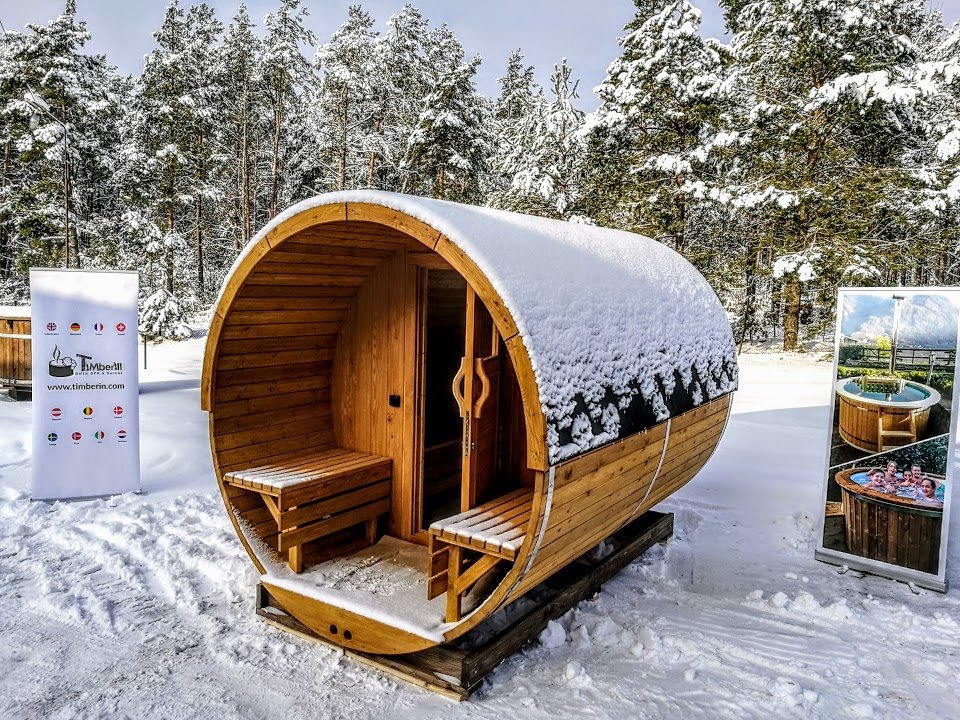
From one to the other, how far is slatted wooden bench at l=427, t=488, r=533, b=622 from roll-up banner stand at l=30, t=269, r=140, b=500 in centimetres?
401

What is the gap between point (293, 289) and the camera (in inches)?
171

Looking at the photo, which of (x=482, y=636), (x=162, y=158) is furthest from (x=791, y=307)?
(x=162, y=158)

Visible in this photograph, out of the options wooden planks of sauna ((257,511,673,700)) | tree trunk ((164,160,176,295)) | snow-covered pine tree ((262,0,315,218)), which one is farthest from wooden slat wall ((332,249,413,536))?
snow-covered pine tree ((262,0,315,218))

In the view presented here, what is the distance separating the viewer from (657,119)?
16.5 metres

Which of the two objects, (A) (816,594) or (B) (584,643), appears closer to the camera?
(B) (584,643)

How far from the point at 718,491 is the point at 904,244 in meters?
11.5

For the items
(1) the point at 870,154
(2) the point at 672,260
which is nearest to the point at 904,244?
(1) the point at 870,154

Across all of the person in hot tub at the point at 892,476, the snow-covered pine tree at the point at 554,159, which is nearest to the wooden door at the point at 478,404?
the person in hot tub at the point at 892,476

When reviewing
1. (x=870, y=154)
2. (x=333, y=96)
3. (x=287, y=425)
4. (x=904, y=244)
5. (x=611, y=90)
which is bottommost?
(x=287, y=425)

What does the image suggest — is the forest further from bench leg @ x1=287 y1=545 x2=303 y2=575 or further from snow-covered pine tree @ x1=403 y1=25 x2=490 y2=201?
bench leg @ x1=287 y1=545 x2=303 y2=575

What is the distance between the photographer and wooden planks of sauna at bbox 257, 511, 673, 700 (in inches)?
132

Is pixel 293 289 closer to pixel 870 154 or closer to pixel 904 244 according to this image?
pixel 904 244

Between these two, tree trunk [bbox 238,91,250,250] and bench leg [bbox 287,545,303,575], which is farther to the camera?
tree trunk [bbox 238,91,250,250]

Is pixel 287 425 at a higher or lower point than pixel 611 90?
lower
